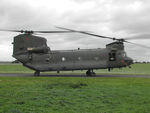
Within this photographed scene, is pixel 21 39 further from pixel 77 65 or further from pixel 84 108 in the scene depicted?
pixel 84 108

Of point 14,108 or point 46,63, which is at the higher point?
point 46,63

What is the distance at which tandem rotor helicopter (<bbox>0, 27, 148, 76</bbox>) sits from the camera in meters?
26.3

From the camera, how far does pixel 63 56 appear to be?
1070 inches

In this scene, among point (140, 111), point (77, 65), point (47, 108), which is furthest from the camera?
point (77, 65)

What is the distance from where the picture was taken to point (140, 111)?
6824 mm

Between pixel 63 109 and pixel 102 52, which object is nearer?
pixel 63 109

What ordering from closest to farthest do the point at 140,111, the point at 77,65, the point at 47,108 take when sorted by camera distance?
1. the point at 140,111
2. the point at 47,108
3. the point at 77,65

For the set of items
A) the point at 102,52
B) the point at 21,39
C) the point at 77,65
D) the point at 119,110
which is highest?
the point at 21,39

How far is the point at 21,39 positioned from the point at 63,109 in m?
22.8

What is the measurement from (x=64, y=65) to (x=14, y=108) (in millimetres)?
19644

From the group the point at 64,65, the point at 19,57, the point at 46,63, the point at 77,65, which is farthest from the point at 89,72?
the point at 19,57

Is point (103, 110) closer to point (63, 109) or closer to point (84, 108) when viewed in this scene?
point (84, 108)

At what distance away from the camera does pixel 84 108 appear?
24.0ft

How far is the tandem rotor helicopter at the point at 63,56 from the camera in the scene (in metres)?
26.3
